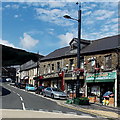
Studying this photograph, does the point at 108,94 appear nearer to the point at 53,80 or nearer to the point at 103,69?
the point at 103,69

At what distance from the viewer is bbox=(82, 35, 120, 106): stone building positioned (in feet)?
71.5

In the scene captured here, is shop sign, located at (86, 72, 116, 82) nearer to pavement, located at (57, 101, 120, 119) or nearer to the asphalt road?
pavement, located at (57, 101, 120, 119)

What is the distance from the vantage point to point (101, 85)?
2419cm

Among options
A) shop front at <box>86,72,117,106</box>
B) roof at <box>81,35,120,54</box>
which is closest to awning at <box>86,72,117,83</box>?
shop front at <box>86,72,117,106</box>

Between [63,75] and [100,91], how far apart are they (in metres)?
9.20

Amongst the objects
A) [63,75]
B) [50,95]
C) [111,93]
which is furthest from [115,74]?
[63,75]

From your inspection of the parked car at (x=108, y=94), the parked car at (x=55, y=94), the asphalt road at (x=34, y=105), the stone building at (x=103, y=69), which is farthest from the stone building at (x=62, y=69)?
the asphalt road at (x=34, y=105)

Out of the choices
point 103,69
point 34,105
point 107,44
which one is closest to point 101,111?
point 34,105

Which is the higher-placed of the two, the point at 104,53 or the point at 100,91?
the point at 104,53

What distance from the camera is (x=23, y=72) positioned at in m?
61.8

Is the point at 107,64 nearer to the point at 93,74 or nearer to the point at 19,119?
the point at 93,74

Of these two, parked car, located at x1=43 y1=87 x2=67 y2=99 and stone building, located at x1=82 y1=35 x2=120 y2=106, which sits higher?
stone building, located at x1=82 y1=35 x2=120 y2=106

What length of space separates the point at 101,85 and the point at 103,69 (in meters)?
1.83

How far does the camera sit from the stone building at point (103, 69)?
858 inches
